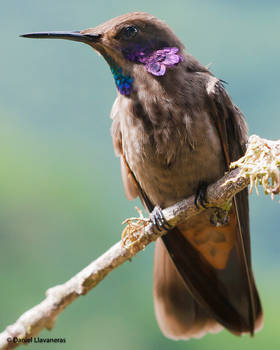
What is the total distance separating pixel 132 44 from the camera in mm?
1847

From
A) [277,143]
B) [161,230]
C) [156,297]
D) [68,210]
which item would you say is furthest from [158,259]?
[277,143]

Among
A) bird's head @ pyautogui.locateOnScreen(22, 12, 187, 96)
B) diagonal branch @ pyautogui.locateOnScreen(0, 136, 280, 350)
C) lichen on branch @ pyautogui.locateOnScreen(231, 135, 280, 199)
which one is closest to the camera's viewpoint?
lichen on branch @ pyautogui.locateOnScreen(231, 135, 280, 199)

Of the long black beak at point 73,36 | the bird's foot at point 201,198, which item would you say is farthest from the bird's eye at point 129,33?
the bird's foot at point 201,198

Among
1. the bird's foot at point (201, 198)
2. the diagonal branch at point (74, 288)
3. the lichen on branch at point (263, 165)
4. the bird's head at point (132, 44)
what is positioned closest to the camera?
the lichen on branch at point (263, 165)

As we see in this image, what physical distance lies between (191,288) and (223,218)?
1.24ft

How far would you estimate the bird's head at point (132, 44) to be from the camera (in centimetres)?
184

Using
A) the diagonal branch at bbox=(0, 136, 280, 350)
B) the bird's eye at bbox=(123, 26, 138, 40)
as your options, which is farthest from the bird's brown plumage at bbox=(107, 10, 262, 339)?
the diagonal branch at bbox=(0, 136, 280, 350)

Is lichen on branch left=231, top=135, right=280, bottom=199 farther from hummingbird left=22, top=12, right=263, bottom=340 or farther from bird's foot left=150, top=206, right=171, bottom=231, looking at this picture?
bird's foot left=150, top=206, right=171, bottom=231

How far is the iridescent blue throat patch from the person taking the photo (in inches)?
73.0

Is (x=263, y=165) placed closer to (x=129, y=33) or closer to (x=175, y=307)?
(x=129, y=33)

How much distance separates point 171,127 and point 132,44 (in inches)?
14.4

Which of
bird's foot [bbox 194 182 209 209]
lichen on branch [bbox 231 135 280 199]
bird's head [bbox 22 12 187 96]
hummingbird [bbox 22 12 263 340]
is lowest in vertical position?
lichen on branch [bbox 231 135 280 199]

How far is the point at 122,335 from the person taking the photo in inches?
109

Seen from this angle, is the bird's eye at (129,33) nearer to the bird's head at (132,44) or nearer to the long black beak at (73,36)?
the bird's head at (132,44)
